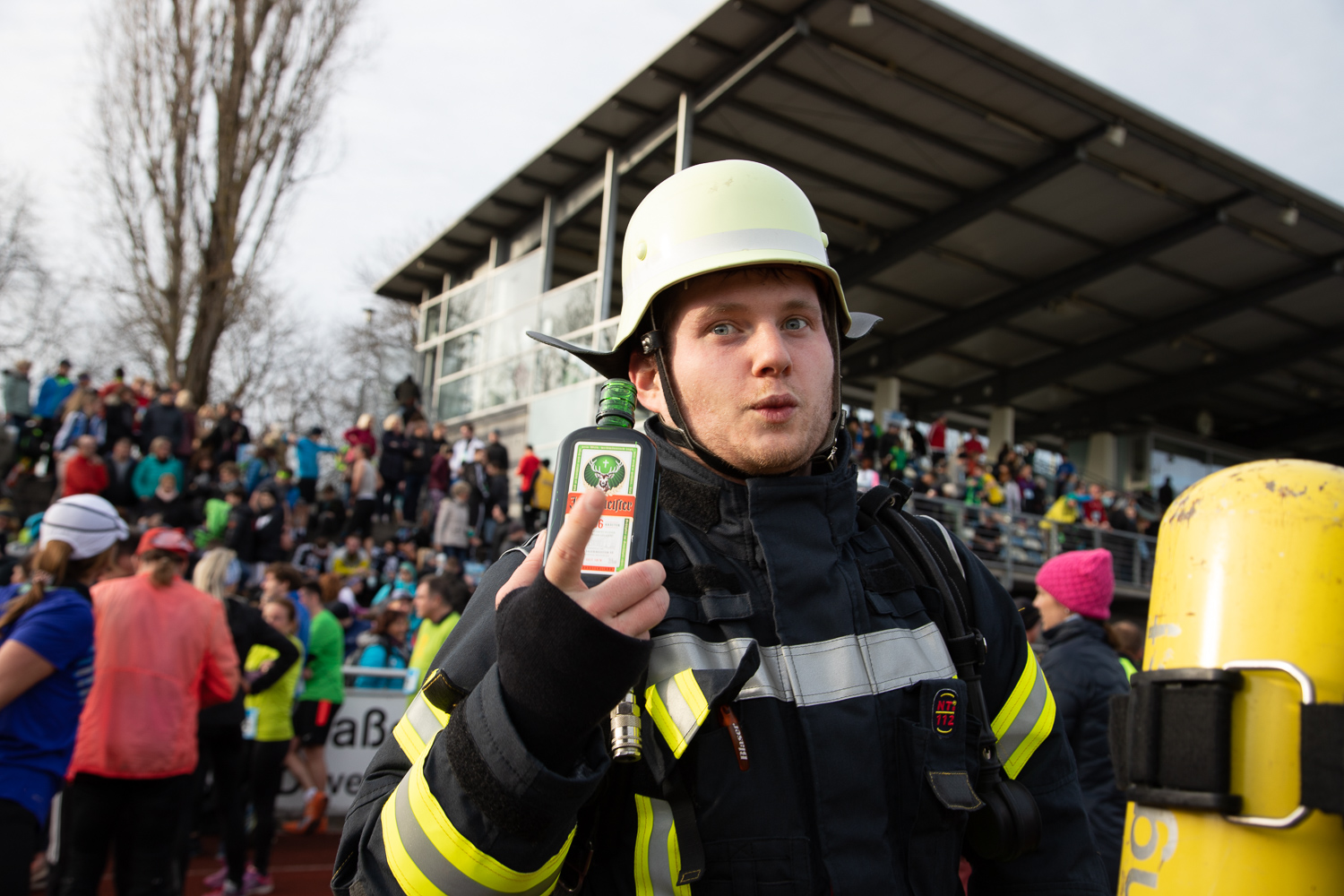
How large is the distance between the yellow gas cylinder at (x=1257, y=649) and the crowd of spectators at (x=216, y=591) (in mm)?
3627

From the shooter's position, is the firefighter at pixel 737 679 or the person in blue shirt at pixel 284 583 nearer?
the firefighter at pixel 737 679

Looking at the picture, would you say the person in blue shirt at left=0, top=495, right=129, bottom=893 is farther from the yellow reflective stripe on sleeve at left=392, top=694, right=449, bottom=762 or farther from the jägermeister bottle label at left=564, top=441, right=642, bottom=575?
the jägermeister bottle label at left=564, top=441, right=642, bottom=575

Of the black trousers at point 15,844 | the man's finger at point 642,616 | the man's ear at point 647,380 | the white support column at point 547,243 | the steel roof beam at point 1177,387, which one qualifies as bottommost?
the black trousers at point 15,844

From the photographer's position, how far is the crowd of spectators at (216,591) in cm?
397

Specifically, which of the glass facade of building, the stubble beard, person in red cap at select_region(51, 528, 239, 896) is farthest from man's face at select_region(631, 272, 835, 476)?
the glass facade of building

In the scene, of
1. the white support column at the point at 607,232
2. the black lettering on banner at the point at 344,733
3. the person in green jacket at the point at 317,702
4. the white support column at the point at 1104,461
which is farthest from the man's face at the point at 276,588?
the white support column at the point at 1104,461

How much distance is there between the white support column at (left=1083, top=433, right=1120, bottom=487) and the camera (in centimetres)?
2791

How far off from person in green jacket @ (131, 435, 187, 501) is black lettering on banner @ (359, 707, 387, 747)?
5.35 m

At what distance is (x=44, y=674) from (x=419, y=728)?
2885mm

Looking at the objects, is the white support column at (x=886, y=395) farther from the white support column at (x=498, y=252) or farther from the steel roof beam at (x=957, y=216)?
the white support column at (x=498, y=252)

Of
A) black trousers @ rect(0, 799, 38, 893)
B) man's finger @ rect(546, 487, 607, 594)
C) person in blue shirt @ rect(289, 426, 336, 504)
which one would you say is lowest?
black trousers @ rect(0, 799, 38, 893)

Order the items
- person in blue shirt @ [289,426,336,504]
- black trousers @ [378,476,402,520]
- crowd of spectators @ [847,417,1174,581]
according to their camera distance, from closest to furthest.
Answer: person in blue shirt @ [289,426,336,504]
black trousers @ [378,476,402,520]
crowd of spectators @ [847,417,1174,581]

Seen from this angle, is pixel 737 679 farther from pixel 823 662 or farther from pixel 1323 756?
pixel 1323 756

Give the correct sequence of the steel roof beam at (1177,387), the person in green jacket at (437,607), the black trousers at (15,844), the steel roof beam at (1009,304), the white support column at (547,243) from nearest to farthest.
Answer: the black trousers at (15,844)
the person in green jacket at (437,607)
the steel roof beam at (1009,304)
the white support column at (547,243)
the steel roof beam at (1177,387)
